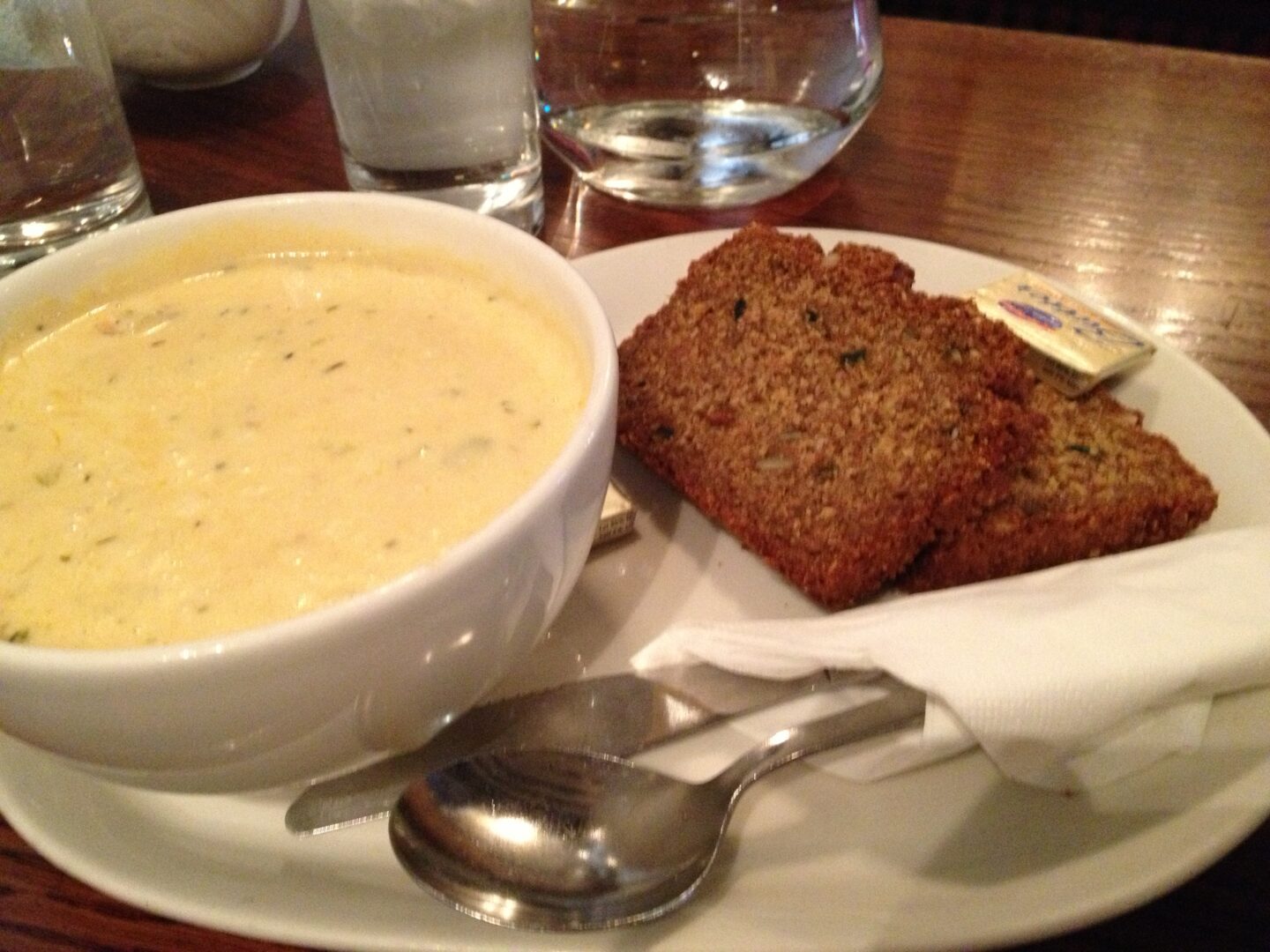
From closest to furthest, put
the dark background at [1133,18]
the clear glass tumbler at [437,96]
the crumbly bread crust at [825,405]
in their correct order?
the crumbly bread crust at [825,405] → the clear glass tumbler at [437,96] → the dark background at [1133,18]

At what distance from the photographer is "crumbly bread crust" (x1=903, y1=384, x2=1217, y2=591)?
2.77 ft

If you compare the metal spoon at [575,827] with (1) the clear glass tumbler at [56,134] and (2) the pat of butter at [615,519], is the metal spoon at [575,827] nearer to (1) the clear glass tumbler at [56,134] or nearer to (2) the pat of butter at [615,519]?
(2) the pat of butter at [615,519]

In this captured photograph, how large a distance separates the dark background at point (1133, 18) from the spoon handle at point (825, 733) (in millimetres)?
2505

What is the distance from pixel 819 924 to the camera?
566 millimetres

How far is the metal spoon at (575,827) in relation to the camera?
60 cm

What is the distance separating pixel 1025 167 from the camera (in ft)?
5.09

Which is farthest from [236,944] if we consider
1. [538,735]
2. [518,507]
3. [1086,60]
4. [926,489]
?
[1086,60]

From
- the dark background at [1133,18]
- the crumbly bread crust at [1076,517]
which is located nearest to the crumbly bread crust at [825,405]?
the crumbly bread crust at [1076,517]

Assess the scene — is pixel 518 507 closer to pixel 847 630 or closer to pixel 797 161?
pixel 847 630

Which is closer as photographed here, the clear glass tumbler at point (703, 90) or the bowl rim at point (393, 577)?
the bowl rim at point (393, 577)

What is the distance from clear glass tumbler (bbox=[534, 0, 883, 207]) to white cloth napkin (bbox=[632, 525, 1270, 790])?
2.80ft

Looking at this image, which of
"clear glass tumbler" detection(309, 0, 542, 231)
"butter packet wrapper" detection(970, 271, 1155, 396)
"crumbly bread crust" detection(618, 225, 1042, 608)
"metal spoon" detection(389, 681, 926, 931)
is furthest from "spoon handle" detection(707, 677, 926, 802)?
"clear glass tumbler" detection(309, 0, 542, 231)

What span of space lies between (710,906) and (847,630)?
0.23m

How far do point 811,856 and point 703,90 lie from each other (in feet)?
4.06
